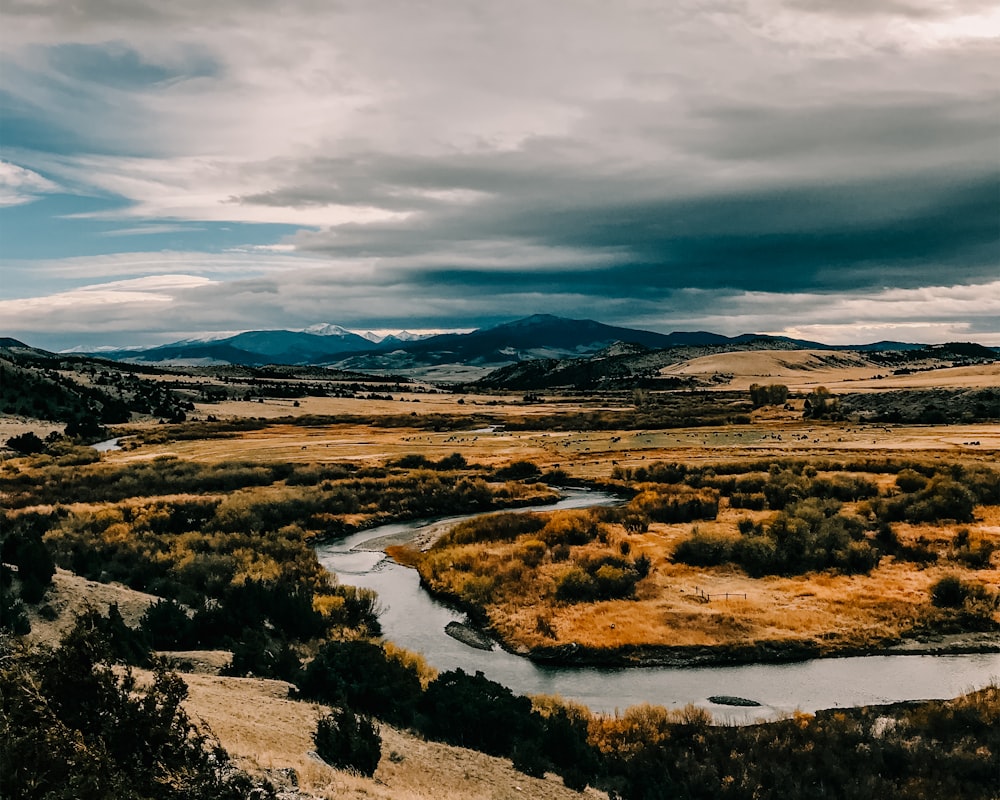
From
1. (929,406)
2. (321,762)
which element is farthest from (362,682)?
(929,406)

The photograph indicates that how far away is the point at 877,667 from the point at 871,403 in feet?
343

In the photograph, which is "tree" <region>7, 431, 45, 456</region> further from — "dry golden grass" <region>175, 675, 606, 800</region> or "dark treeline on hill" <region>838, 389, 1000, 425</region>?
"dark treeline on hill" <region>838, 389, 1000, 425</region>

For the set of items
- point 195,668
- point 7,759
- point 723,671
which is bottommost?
point 723,671

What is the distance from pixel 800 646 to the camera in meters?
26.7

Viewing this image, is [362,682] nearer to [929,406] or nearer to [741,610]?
[741,610]

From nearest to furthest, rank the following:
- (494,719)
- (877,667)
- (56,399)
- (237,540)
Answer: (494,719) → (877,667) → (237,540) → (56,399)

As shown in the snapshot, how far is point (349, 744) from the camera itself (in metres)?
14.8

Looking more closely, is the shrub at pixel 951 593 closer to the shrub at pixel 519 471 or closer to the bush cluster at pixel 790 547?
the bush cluster at pixel 790 547

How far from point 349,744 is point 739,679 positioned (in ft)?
52.1

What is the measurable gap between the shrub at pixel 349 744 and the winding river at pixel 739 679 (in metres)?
10.4

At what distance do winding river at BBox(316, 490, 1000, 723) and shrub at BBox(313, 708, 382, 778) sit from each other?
34.2 ft

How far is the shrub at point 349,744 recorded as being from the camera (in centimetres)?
1460

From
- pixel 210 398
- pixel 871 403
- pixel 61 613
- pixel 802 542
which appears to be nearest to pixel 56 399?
pixel 210 398

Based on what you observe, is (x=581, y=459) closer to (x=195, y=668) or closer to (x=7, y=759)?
(x=195, y=668)
